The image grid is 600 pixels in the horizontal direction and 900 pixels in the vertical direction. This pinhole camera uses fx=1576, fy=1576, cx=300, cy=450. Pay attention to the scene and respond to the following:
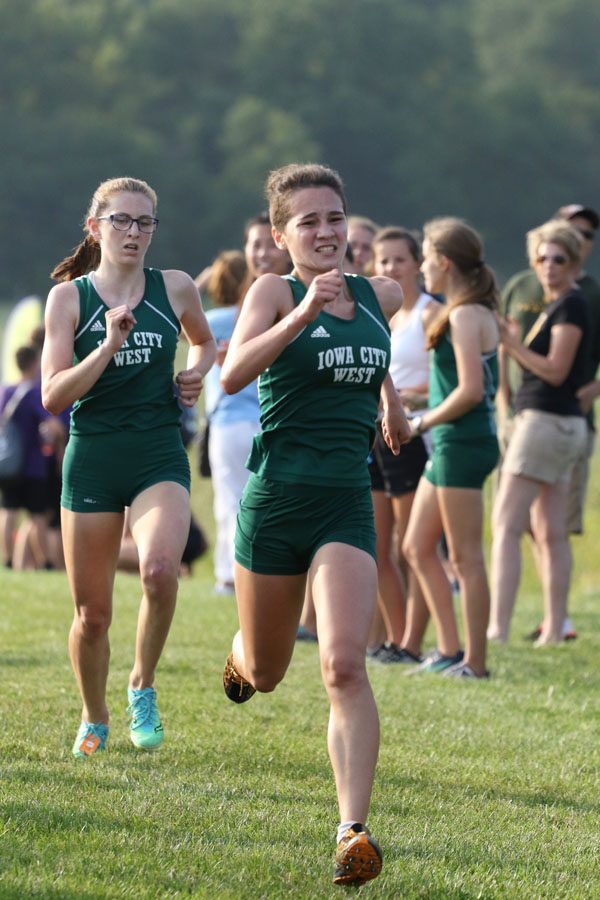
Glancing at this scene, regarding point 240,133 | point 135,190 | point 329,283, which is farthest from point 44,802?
point 240,133

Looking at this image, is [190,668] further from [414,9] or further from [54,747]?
[414,9]

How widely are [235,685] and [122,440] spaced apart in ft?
3.40

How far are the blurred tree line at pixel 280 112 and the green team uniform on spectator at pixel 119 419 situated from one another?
71445 mm

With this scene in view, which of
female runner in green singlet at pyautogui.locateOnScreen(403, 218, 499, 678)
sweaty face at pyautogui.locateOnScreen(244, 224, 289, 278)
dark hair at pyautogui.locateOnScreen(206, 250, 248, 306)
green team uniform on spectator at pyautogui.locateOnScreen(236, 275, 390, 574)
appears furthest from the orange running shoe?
dark hair at pyautogui.locateOnScreen(206, 250, 248, 306)

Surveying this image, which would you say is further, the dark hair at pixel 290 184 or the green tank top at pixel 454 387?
the green tank top at pixel 454 387

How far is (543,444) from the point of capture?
978cm

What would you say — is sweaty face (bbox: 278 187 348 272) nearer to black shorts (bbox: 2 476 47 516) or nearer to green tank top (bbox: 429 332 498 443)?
green tank top (bbox: 429 332 498 443)

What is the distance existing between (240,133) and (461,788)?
283 feet

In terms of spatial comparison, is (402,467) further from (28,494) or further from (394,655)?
(28,494)

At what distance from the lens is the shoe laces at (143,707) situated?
6273 millimetres

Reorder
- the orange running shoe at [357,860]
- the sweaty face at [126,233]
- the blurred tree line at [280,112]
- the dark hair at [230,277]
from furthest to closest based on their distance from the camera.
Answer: the blurred tree line at [280,112]
the dark hair at [230,277]
the sweaty face at [126,233]
the orange running shoe at [357,860]

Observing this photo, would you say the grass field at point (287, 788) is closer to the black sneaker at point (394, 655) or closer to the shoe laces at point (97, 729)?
the shoe laces at point (97, 729)

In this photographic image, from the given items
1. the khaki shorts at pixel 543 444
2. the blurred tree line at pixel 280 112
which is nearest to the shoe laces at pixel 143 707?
the khaki shorts at pixel 543 444

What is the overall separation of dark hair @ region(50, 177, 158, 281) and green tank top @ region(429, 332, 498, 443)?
253 cm
